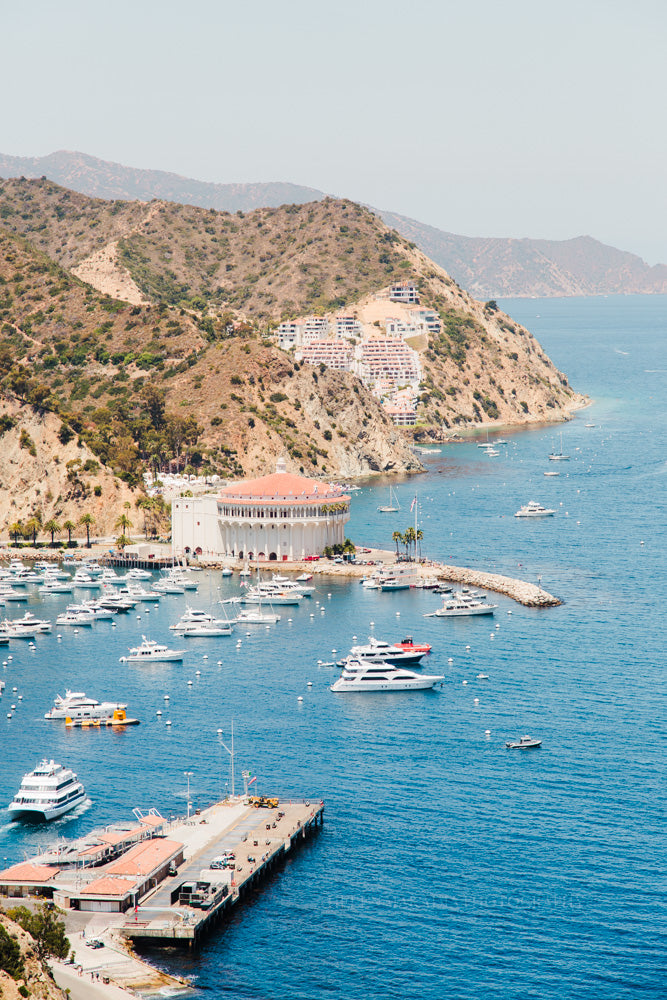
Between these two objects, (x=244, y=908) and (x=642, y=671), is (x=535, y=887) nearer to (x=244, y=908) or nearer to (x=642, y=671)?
(x=244, y=908)

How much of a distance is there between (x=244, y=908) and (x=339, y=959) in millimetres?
7449

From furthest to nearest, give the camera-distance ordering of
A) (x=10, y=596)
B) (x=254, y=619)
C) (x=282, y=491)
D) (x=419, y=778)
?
(x=282, y=491) → (x=10, y=596) → (x=254, y=619) → (x=419, y=778)

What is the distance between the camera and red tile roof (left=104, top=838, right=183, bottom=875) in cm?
7394

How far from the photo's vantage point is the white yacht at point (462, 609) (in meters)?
141

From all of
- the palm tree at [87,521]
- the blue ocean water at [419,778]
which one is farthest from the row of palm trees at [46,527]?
the blue ocean water at [419,778]

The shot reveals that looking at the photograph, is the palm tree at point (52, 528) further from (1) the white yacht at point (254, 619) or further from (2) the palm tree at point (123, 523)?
(1) the white yacht at point (254, 619)

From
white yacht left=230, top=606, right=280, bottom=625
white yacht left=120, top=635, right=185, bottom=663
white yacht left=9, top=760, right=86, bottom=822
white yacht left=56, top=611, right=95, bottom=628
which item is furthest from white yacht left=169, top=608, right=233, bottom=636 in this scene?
white yacht left=9, top=760, right=86, bottom=822

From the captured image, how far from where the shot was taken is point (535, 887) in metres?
75.3

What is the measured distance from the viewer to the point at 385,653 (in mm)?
119000

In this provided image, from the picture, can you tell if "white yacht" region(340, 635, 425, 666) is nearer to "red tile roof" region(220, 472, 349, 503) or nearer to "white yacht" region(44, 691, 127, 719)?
"white yacht" region(44, 691, 127, 719)

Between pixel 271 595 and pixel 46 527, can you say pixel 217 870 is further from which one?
pixel 46 527

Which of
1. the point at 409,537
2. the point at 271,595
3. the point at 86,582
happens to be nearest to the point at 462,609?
the point at 271,595

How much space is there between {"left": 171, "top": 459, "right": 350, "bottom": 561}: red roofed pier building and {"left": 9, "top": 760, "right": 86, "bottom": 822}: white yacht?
86.3m

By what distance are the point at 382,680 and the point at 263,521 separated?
60469mm
